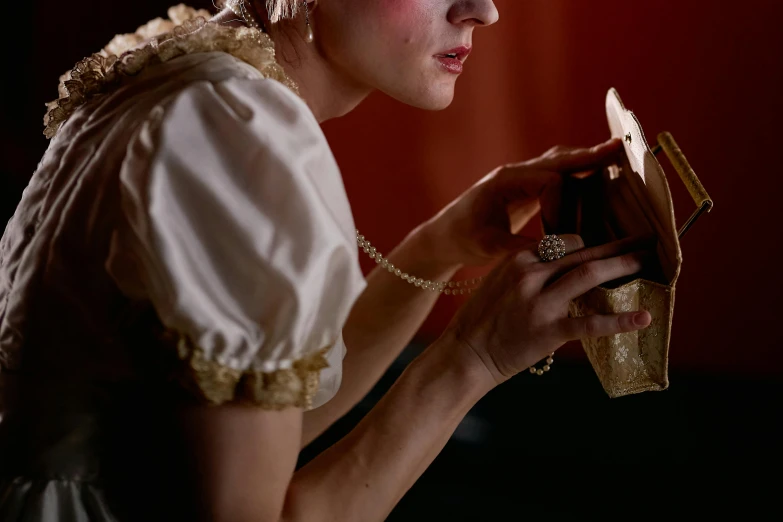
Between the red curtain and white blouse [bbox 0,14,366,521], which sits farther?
the red curtain

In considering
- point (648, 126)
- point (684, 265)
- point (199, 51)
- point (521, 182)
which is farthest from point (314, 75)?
point (684, 265)

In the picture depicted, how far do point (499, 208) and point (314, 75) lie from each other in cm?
35

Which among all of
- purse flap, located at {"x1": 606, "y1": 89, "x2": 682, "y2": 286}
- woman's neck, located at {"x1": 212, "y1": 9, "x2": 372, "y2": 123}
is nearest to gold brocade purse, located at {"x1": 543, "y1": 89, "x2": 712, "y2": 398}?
purse flap, located at {"x1": 606, "y1": 89, "x2": 682, "y2": 286}

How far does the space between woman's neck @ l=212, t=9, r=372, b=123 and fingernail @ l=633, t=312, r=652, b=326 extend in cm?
45

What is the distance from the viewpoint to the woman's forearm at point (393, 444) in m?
0.75

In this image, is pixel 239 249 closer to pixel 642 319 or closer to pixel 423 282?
pixel 642 319

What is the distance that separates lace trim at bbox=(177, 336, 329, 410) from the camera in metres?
0.60

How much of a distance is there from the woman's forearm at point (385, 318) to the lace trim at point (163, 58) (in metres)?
0.46

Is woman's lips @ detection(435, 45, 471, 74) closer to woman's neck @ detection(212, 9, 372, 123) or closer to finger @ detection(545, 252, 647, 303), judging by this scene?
woman's neck @ detection(212, 9, 372, 123)

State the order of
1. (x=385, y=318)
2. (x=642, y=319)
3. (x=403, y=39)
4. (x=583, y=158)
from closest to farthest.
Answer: (x=642, y=319), (x=403, y=39), (x=583, y=158), (x=385, y=318)

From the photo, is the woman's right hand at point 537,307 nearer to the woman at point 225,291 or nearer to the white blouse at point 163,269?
the woman at point 225,291

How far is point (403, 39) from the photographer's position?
2.79ft

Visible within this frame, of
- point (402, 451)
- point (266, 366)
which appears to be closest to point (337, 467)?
point (402, 451)

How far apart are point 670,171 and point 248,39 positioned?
97 cm
